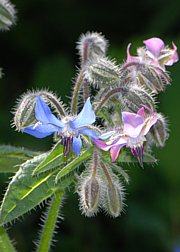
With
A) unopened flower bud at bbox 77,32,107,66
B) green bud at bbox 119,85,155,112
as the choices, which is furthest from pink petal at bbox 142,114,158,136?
unopened flower bud at bbox 77,32,107,66

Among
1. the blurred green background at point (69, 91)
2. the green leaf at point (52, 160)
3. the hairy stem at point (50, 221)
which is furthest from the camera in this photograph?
the blurred green background at point (69, 91)

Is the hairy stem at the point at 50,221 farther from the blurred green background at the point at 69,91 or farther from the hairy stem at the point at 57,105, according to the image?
the blurred green background at the point at 69,91

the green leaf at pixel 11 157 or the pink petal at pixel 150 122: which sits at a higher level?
the pink petal at pixel 150 122

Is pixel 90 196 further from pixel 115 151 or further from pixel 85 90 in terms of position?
pixel 85 90

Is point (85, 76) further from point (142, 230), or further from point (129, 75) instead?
point (142, 230)

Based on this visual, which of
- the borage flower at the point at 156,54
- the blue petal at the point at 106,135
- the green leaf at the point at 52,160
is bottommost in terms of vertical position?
the green leaf at the point at 52,160

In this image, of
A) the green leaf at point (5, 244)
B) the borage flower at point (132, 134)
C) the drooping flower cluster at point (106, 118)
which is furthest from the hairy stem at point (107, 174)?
the green leaf at point (5, 244)

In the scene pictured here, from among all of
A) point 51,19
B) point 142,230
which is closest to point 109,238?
point 142,230
